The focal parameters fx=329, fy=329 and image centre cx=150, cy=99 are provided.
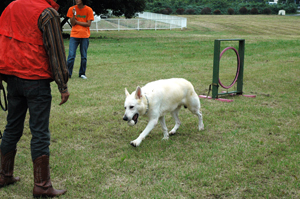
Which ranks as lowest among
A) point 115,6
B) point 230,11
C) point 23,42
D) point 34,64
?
point 34,64

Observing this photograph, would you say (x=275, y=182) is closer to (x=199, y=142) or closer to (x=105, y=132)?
(x=199, y=142)

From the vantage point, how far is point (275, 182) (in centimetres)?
380

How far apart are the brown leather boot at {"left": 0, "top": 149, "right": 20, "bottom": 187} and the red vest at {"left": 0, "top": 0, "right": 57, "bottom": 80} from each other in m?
0.93

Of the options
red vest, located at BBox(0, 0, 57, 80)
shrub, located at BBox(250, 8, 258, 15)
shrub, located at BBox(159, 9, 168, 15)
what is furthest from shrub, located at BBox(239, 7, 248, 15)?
red vest, located at BBox(0, 0, 57, 80)

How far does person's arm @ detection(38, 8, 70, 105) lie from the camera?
303cm

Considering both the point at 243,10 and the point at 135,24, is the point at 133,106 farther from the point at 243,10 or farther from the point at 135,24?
the point at 243,10

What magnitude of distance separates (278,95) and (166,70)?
453cm

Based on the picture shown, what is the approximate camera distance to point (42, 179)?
3.37 metres

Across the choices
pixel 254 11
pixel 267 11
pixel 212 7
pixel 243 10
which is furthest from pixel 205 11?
pixel 267 11

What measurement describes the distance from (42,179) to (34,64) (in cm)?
118

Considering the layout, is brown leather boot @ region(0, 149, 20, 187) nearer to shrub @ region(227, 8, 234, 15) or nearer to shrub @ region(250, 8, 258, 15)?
shrub @ region(227, 8, 234, 15)

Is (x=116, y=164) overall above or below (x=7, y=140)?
below

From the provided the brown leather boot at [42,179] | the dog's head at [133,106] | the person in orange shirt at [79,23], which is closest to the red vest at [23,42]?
the brown leather boot at [42,179]

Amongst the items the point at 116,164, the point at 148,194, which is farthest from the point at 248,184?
the point at 116,164
